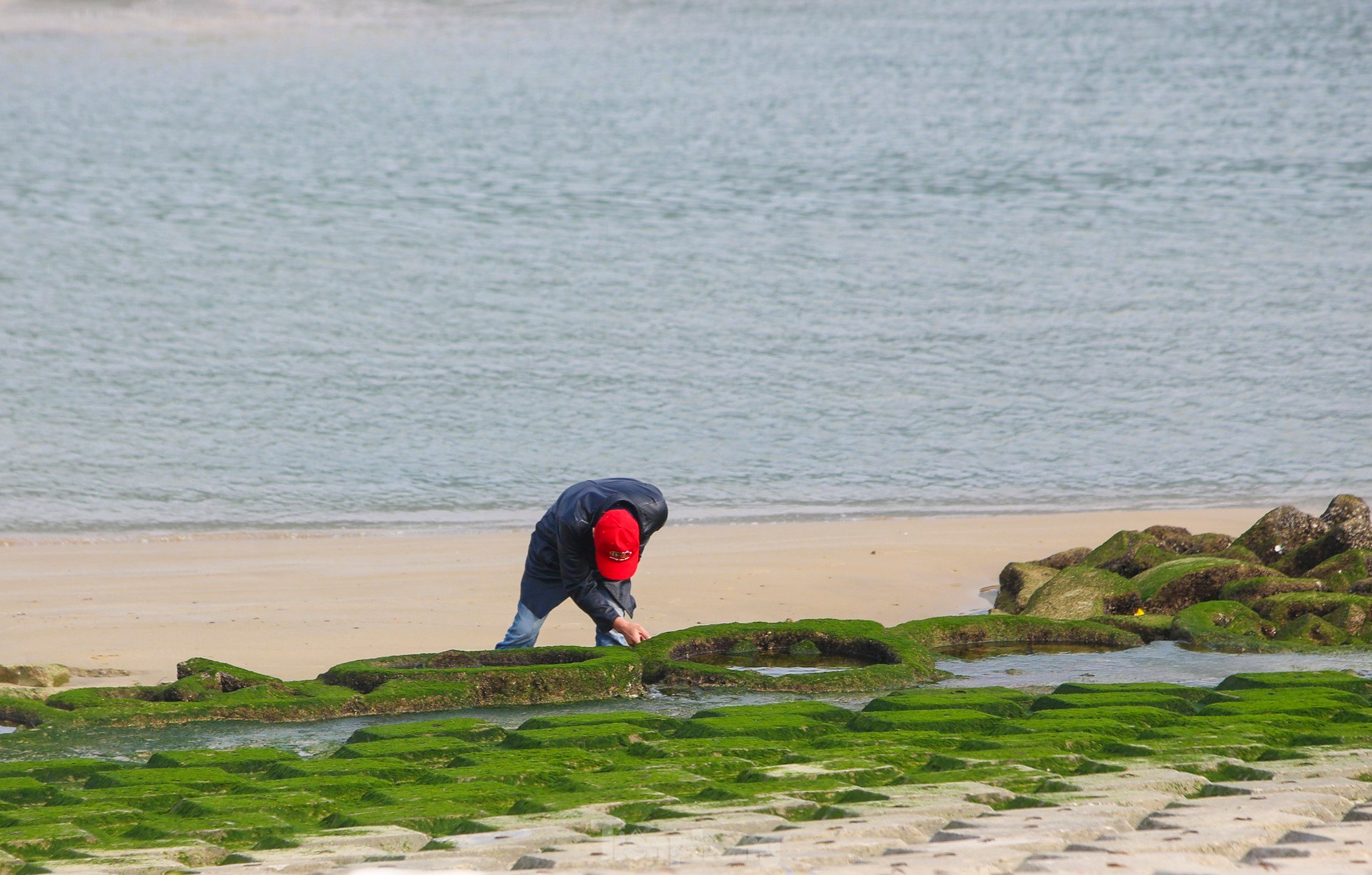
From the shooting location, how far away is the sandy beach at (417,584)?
9703 mm

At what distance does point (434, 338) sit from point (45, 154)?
20.7 m

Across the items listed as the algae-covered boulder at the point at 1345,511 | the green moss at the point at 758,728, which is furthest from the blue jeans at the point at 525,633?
the algae-covered boulder at the point at 1345,511

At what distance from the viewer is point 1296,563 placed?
34.7ft

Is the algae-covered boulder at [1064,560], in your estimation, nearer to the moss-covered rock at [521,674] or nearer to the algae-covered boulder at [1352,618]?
the algae-covered boulder at [1352,618]

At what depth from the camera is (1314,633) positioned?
858cm

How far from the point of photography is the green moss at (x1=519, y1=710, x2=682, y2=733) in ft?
18.8

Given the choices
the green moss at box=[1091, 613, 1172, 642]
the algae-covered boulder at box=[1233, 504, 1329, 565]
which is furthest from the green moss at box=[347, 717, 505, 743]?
the algae-covered boulder at box=[1233, 504, 1329, 565]

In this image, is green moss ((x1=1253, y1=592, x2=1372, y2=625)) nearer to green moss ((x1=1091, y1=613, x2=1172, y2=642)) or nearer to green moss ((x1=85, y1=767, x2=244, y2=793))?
green moss ((x1=1091, y1=613, x2=1172, y2=642))

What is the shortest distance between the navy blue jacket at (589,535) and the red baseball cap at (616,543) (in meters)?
0.07

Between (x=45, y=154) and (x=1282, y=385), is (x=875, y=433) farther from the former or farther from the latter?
(x=45, y=154)

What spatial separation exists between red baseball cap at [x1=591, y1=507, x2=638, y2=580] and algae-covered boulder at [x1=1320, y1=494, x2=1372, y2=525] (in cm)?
629

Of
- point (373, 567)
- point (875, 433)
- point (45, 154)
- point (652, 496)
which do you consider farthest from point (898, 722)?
point (45, 154)

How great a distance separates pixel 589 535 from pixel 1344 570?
5704 millimetres

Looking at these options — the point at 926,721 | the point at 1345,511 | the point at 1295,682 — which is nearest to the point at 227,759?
the point at 926,721
